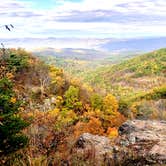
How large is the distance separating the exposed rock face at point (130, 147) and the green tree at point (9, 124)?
2.11 m

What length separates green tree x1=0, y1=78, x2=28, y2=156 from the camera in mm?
14375

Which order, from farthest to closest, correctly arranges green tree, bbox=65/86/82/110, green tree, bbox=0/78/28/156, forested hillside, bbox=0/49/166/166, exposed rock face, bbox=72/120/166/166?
green tree, bbox=65/86/82/110 → green tree, bbox=0/78/28/156 → forested hillside, bbox=0/49/166/166 → exposed rock face, bbox=72/120/166/166

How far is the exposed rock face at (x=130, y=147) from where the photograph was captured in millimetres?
11547

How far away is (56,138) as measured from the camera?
41.7 feet

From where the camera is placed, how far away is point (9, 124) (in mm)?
15914

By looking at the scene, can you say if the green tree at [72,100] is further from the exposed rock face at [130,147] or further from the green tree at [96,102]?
the exposed rock face at [130,147]

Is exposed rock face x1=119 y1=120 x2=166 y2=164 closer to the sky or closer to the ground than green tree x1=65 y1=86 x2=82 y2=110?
closer to the sky

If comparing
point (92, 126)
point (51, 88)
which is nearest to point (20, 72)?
point (51, 88)

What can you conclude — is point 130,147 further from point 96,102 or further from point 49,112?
point 96,102

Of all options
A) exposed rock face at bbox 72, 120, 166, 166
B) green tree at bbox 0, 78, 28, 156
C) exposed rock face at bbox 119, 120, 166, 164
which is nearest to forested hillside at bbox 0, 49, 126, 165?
green tree at bbox 0, 78, 28, 156

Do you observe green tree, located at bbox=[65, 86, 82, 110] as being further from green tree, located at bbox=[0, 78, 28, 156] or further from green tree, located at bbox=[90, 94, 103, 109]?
green tree, located at bbox=[0, 78, 28, 156]

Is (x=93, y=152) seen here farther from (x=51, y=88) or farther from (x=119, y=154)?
(x=51, y=88)

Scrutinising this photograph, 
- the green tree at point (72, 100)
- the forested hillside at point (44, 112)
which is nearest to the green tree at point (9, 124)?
the forested hillside at point (44, 112)

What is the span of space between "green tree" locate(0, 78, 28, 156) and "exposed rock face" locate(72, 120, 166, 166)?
83.0 inches
